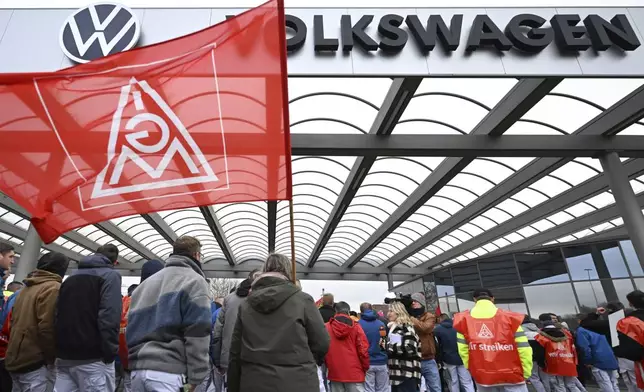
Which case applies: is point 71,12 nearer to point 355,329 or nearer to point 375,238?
point 355,329

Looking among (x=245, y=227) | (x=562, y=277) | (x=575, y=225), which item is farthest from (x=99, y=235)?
(x=575, y=225)

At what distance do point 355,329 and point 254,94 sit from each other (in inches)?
151

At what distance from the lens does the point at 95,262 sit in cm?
337

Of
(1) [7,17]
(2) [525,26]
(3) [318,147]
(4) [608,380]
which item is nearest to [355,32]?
(3) [318,147]

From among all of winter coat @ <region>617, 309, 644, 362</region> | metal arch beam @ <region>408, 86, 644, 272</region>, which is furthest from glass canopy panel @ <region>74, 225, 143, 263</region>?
metal arch beam @ <region>408, 86, 644, 272</region>

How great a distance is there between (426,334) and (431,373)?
0.85 metres

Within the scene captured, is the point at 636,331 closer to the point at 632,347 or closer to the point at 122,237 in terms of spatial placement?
the point at 632,347

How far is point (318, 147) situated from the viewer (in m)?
10.6

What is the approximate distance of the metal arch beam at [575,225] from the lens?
15.2 meters

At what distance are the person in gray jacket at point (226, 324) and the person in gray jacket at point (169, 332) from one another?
174cm

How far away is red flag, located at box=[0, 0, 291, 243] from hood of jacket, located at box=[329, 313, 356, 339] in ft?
10.4

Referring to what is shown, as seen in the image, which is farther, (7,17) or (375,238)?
(375,238)

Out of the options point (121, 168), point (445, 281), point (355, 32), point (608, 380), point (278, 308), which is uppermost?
point (355, 32)

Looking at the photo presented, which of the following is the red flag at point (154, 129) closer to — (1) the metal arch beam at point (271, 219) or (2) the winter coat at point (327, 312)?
(2) the winter coat at point (327, 312)
